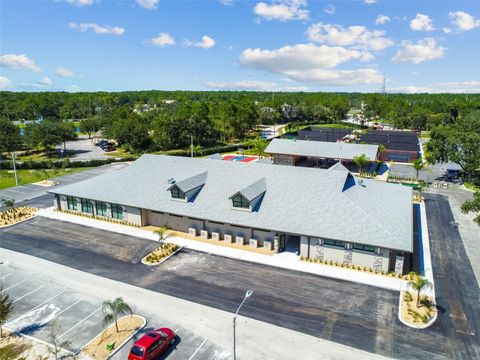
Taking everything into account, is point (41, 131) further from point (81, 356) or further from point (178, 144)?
point (81, 356)

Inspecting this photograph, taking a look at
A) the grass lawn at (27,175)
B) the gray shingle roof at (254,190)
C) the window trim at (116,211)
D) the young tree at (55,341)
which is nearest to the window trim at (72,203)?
the window trim at (116,211)

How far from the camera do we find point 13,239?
41.3m

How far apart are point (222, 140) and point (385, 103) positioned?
112 metres

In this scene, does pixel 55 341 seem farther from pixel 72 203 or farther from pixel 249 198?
pixel 72 203

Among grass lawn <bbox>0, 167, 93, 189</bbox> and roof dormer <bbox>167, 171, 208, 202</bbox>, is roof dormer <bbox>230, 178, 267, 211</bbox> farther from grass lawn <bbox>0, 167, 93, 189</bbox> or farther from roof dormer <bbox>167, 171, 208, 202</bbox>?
grass lawn <bbox>0, 167, 93, 189</bbox>

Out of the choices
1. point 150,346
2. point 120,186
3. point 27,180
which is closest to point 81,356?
point 150,346

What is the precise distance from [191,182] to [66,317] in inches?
813

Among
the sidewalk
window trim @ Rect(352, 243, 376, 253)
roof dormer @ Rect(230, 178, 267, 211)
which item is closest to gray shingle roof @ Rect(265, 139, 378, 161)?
roof dormer @ Rect(230, 178, 267, 211)

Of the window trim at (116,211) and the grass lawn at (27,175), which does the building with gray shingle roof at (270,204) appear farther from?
the grass lawn at (27,175)

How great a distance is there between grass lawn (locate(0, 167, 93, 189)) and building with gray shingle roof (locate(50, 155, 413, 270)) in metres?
23.0

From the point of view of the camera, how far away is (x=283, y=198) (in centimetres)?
3969

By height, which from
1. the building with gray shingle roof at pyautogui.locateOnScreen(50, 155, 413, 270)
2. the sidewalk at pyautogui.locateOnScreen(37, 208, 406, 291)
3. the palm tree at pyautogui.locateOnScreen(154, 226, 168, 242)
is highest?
the building with gray shingle roof at pyautogui.locateOnScreen(50, 155, 413, 270)

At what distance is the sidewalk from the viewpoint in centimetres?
3172

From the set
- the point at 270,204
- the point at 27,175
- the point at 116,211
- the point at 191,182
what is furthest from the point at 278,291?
the point at 27,175
